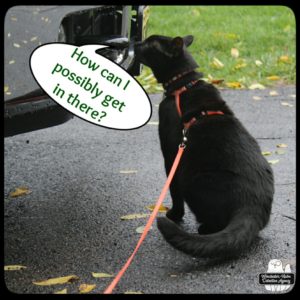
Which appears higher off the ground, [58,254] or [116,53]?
[116,53]

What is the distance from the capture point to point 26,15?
2814 millimetres

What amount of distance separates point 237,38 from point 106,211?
407 cm

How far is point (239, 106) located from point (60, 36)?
278cm

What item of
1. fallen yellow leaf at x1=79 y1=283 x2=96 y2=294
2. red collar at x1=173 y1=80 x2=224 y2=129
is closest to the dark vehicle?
red collar at x1=173 y1=80 x2=224 y2=129

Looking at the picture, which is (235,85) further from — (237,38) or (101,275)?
(101,275)

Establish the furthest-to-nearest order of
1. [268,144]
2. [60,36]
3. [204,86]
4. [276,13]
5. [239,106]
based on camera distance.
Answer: [276,13] → [239,106] → [268,144] → [204,86] → [60,36]

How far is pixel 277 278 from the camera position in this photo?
2.83 m

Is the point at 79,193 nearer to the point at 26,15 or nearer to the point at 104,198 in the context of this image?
the point at 104,198

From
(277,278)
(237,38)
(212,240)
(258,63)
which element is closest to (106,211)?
(212,240)

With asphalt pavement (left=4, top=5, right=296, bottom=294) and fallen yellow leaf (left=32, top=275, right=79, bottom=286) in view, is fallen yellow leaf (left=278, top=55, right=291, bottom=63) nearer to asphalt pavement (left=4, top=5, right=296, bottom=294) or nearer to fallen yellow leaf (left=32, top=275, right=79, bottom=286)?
asphalt pavement (left=4, top=5, right=296, bottom=294)

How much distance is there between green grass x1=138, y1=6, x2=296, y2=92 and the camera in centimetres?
626

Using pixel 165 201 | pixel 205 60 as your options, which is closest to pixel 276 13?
pixel 205 60

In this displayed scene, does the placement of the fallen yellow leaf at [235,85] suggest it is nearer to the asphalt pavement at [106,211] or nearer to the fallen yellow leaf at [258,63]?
the fallen yellow leaf at [258,63]

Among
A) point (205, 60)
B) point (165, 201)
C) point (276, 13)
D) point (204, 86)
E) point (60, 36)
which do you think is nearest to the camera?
point (60, 36)
